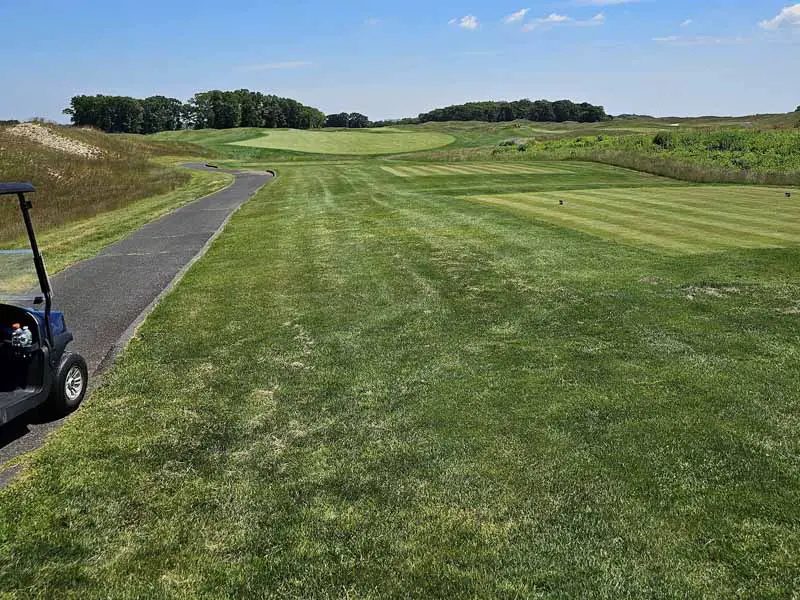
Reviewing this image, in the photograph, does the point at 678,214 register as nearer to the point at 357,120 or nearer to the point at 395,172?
the point at 395,172

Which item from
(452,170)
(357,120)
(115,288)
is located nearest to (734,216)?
(115,288)

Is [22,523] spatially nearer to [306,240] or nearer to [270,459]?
[270,459]

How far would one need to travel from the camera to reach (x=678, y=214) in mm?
18781

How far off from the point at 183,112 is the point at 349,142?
274 ft

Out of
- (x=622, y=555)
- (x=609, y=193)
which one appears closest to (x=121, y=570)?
(x=622, y=555)

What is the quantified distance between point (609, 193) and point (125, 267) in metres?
19.3

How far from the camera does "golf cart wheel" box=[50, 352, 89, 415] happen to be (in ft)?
20.4

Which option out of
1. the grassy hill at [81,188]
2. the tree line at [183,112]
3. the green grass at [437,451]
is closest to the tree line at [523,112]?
the tree line at [183,112]

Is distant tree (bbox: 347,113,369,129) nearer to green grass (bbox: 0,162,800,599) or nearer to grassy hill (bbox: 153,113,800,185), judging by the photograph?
grassy hill (bbox: 153,113,800,185)

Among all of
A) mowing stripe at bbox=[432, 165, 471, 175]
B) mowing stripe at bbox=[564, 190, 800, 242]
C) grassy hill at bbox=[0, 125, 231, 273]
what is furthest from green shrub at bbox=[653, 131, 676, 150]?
grassy hill at bbox=[0, 125, 231, 273]

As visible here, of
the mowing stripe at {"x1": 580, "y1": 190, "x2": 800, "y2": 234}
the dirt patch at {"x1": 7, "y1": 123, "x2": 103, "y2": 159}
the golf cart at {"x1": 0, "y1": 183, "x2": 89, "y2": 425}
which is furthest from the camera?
the dirt patch at {"x1": 7, "y1": 123, "x2": 103, "y2": 159}

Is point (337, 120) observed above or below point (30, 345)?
above

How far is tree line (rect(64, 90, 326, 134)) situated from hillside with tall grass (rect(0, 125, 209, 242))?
9619 cm

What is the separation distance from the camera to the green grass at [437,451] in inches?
153
